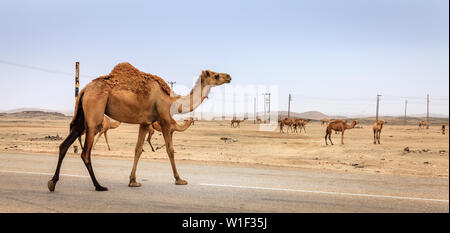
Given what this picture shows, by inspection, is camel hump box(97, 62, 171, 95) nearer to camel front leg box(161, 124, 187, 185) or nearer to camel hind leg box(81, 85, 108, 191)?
camel hind leg box(81, 85, 108, 191)

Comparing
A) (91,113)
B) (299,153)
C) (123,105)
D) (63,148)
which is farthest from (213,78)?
(299,153)

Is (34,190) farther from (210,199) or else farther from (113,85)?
(210,199)

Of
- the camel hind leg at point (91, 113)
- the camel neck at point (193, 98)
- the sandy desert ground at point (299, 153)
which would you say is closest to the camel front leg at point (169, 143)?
the camel neck at point (193, 98)

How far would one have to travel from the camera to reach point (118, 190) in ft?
28.5

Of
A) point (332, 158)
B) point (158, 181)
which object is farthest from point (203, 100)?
point (332, 158)

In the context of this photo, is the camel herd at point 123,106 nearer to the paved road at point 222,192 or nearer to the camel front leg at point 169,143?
the camel front leg at point 169,143

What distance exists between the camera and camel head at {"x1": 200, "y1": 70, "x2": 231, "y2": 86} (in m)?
10.1

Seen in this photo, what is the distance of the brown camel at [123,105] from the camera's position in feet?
27.6

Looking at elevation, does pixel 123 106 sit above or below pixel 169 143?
above

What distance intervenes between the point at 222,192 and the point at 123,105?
2.56m

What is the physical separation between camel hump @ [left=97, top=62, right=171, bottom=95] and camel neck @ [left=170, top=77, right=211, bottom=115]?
0.57 m

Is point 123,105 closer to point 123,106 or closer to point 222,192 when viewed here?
point 123,106

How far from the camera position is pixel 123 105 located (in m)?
8.80
